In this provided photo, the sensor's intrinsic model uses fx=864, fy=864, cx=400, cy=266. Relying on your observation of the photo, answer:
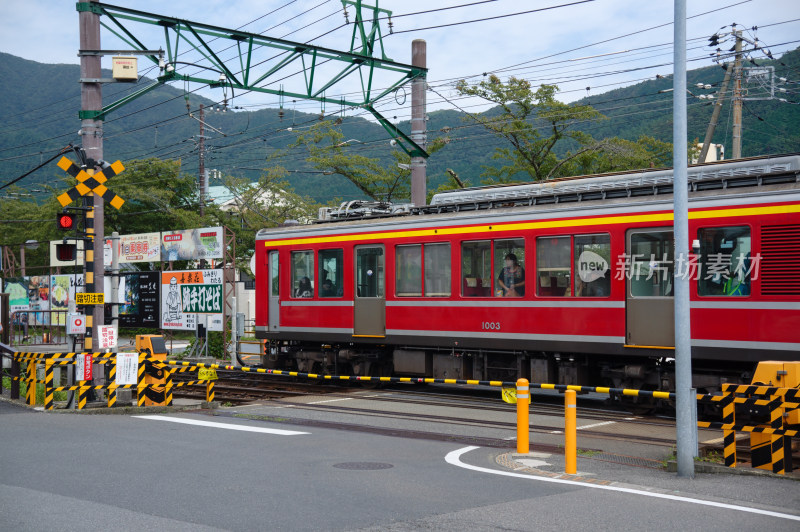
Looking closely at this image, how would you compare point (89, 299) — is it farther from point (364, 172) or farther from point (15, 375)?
point (364, 172)

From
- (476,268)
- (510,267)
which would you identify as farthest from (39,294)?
(510,267)

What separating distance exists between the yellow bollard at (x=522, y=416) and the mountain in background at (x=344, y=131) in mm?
15539

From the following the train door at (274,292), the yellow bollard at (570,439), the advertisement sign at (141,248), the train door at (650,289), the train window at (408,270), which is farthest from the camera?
the advertisement sign at (141,248)

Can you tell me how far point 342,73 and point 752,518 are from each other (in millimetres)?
14970

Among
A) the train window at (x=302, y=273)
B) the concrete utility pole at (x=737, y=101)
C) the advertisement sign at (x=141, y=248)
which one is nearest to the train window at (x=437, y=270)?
the train window at (x=302, y=273)

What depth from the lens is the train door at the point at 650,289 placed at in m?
14.0

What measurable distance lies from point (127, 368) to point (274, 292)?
597 centimetres

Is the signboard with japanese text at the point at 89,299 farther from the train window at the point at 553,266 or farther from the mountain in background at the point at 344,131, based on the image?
the mountain in background at the point at 344,131

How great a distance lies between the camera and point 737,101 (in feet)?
87.9

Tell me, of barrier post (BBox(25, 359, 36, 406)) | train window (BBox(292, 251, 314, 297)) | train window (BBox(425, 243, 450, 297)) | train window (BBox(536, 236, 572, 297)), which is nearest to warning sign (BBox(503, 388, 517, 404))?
train window (BBox(536, 236, 572, 297))

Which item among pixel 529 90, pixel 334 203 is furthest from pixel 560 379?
pixel 334 203

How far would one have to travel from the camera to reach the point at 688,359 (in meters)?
9.34

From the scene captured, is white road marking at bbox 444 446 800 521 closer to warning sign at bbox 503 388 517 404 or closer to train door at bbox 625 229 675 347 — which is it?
warning sign at bbox 503 388 517 404

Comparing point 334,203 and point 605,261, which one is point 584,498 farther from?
point 334,203
